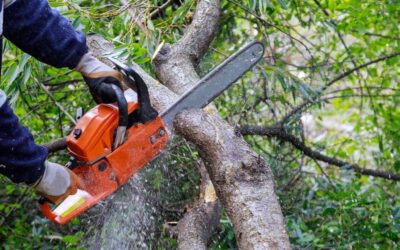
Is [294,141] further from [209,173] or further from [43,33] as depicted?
[43,33]

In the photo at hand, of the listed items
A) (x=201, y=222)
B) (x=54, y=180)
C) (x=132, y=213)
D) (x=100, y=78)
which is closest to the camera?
(x=54, y=180)

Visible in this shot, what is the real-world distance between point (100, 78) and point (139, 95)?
19 cm

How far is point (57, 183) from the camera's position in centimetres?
255

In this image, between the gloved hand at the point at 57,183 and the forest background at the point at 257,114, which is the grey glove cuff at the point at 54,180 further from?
the forest background at the point at 257,114

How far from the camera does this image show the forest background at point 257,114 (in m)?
3.15

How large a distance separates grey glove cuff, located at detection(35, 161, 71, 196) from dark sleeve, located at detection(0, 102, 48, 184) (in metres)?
0.03

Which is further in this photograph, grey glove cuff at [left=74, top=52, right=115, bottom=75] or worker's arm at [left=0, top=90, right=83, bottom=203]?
grey glove cuff at [left=74, top=52, right=115, bottom=75]

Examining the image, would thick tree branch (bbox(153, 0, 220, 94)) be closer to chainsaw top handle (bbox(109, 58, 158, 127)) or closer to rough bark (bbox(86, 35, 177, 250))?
rough bark (bbox(86, 35, 177, 250))

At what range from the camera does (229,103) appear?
4250mm

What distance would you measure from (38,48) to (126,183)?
0.72 metres

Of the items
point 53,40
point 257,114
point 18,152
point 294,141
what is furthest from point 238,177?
point 257,114

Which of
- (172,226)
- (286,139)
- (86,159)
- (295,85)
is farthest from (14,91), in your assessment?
(286,139)

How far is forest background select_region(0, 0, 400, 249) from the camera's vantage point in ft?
10.3

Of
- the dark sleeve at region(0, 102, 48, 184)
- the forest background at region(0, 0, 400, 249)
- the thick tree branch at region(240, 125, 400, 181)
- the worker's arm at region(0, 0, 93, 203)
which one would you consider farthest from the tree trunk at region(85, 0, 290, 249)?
the thick tree branch at region(240, 125, 400, 181)
